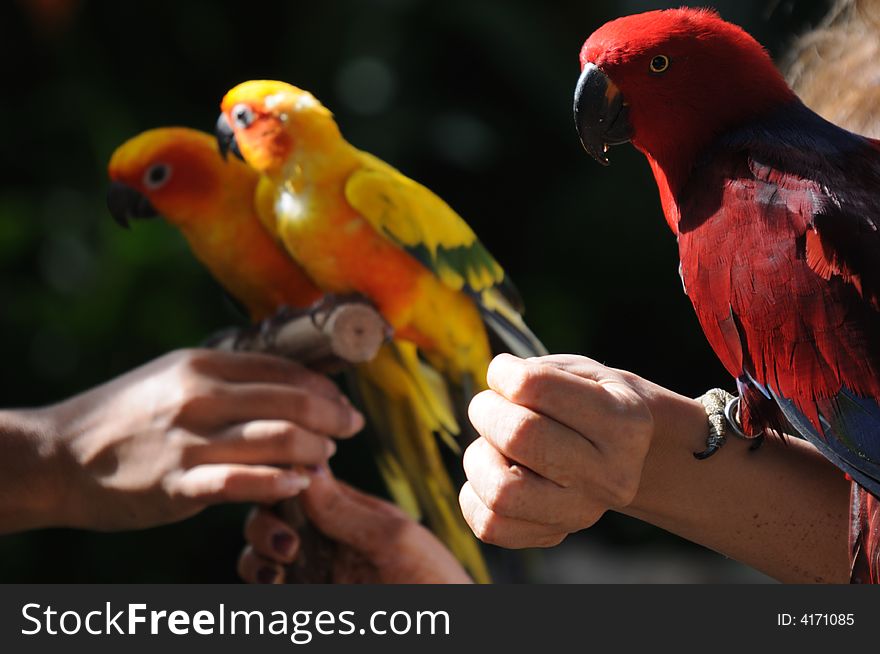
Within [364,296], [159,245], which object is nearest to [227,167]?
[364,296]

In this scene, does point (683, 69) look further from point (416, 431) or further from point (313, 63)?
point (313, 63)

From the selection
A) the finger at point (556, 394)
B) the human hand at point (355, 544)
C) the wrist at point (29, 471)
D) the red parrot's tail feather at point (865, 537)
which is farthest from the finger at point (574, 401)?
the wrist at point (29, 471)

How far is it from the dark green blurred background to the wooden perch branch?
0.16 metres

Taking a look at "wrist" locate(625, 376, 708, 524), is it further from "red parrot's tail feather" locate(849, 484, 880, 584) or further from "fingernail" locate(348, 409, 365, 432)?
"fingernail" locate(348, 409, 365, 432)

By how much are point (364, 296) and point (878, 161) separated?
35 centimetres

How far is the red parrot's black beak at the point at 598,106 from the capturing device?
1.65 ft

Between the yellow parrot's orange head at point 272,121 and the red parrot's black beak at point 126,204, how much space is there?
12cm

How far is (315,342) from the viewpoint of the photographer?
0.70 m

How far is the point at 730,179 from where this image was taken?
484 millimetres

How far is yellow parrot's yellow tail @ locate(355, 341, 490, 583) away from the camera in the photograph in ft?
2.37

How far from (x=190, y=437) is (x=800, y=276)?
0.47 meters

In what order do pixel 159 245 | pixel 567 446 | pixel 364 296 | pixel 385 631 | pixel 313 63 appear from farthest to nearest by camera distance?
pixel 159 245, pixel 313 63, pixel 364 296, pixel 385 631, pixel 567 446

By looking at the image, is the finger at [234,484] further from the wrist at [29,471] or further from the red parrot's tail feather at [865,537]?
the red parrot's tail feather at [865,537]

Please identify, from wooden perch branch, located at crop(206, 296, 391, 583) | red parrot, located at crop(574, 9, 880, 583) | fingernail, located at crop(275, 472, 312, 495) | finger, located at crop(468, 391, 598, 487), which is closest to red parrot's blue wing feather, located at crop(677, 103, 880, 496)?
red parrot, located at crop(574, 9, 880, 583)
